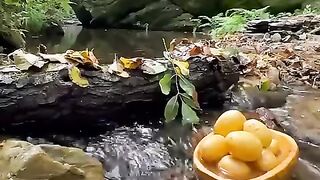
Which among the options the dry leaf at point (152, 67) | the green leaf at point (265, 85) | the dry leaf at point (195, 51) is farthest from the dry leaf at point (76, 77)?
the green leaf at point (265, 85)

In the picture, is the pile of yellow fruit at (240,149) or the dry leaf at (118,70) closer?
the pile of yellow fruit at (240,149)

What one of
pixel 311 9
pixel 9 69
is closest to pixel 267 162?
pixel 9 69

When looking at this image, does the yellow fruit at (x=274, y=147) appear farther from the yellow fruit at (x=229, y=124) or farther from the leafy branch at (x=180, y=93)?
the leafy branch at (x=180, y=93)

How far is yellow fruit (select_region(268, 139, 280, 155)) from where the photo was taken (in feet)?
4.77

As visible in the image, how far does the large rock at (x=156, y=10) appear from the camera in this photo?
984 cm

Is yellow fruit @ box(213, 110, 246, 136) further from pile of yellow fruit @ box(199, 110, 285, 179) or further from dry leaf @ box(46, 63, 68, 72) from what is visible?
dry leaf @ box(46, 63, 68, 72)

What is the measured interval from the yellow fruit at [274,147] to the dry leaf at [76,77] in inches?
34.2

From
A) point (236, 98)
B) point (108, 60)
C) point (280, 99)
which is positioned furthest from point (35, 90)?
point (108, 60)

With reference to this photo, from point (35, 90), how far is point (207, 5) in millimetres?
8809

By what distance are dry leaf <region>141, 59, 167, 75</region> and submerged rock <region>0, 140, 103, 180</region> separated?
680 millimetres

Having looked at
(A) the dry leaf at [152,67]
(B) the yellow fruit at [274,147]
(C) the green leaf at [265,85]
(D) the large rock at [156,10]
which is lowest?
(D) the large rock at [156,10]

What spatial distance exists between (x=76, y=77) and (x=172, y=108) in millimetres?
444

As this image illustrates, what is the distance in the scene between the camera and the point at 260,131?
143 cm

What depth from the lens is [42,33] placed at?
28.6 ft
